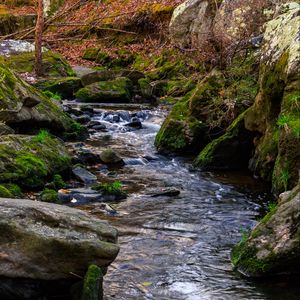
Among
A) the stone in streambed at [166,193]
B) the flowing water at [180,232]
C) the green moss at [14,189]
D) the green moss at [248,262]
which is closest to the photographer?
the flowing water at [180,232]

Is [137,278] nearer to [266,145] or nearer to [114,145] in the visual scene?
[266,145]

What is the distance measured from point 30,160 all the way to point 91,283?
16.5 feet

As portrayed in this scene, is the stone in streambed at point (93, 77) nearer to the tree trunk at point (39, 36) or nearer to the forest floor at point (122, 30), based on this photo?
the tree trunk at point (39, 36)

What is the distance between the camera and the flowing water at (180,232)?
5430mm

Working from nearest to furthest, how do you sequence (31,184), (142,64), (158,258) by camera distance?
1. (158,258)
2. (31,184)
3. (142,64)

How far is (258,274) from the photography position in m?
5.59

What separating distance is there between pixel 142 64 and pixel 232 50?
13.4 meters

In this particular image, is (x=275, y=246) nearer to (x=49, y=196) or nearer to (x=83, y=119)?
(x=49, y=196)

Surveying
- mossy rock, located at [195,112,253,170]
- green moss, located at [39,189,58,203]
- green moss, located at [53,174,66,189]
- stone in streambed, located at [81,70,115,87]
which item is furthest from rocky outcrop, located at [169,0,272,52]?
green moss, located at [39,189,58,203]

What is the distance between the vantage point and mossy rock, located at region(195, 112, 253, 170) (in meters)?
11.2

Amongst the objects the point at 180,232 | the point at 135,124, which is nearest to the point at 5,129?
the point at 180,232

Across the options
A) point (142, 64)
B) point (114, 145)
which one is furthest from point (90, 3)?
point (114, 145)

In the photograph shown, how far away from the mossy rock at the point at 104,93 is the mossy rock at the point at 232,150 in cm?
905

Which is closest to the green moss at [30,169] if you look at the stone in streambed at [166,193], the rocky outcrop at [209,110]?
the stone in streambed at [166,193]
